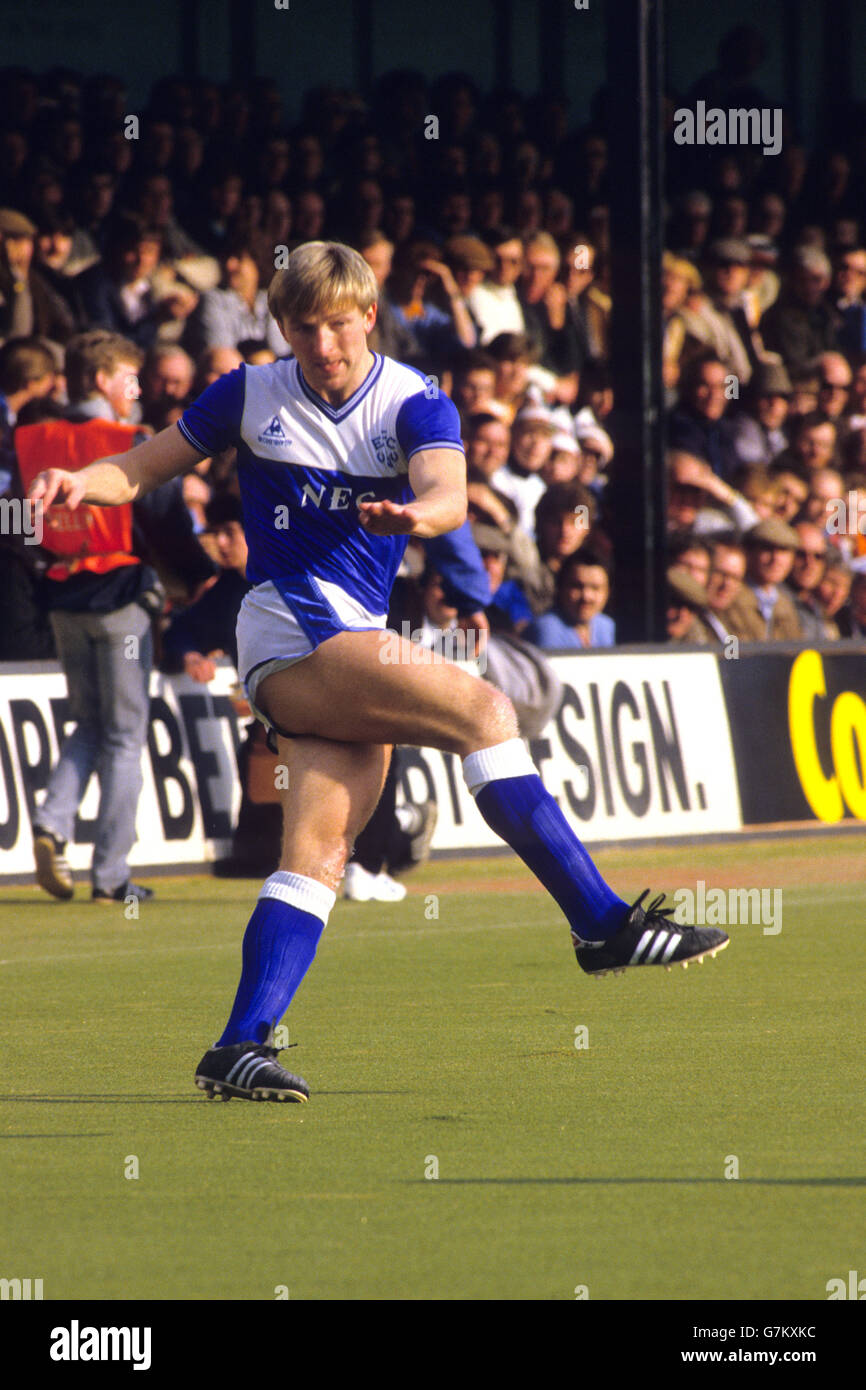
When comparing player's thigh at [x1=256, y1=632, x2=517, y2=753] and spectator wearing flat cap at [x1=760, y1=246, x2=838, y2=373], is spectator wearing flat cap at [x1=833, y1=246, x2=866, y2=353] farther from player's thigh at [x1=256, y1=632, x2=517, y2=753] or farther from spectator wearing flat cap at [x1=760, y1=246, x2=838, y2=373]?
player's thigh at [x1=256, y1=632, x2=517, y2=753]

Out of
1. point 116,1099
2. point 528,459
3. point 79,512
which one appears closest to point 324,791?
point 116,1099

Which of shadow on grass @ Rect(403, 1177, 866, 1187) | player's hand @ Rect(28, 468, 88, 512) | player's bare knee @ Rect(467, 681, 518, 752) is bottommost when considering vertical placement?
shadow on grass @ Rect(403, 1177, 866, 1187)

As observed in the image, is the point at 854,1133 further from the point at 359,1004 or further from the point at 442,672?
the point at 359,1004

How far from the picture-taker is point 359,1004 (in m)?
8.04

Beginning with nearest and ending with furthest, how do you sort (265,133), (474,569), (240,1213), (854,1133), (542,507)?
(240,1213), (854,1133), (474,569), (542,507), (265,133)

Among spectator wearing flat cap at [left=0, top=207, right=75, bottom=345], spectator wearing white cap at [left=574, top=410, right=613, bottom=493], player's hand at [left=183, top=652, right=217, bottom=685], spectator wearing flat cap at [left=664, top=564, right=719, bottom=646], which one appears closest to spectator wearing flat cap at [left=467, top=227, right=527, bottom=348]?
spectator wearing white cap at [left=574, top=410, right=613, bottom=493]

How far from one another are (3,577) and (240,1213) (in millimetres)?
7660

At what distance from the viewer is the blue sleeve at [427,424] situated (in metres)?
5.69

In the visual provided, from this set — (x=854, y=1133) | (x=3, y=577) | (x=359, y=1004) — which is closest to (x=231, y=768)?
(x=3, y=577)

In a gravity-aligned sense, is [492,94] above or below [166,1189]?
above

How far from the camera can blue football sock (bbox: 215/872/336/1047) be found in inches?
225

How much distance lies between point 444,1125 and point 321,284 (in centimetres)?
202

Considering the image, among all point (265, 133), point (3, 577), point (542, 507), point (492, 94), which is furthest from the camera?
point (492, 94)

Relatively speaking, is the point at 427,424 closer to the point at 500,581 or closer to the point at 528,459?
the point at 500,581
